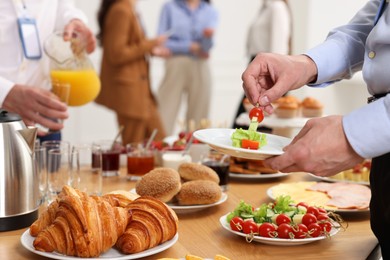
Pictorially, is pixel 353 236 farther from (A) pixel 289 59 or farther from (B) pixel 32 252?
(B) pixel 32 252

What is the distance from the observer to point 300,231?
5.20 ft

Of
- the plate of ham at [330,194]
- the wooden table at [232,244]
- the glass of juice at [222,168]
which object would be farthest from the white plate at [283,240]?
the glass of juice at [222,168]

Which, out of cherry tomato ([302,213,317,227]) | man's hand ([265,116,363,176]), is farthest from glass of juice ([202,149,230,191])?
man's hand ([265,116,363,176])

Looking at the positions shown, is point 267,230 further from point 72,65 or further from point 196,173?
point 72,65

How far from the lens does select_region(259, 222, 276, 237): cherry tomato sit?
159 centimetres

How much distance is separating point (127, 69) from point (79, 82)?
266cm

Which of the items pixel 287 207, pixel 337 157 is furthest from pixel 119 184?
pixel 337 157

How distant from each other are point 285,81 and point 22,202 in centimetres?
76

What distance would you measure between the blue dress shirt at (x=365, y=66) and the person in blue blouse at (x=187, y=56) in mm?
4738

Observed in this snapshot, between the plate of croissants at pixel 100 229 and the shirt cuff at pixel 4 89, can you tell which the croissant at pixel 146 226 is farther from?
the shirt cuff at pixel 4 89

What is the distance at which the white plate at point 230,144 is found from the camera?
54.1 inches

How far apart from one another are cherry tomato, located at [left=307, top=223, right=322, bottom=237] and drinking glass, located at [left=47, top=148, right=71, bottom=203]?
833mm

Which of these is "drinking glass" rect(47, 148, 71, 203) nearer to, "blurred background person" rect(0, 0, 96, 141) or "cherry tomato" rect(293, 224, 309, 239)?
"blurred background person" rect(0, 0, 96, 141)

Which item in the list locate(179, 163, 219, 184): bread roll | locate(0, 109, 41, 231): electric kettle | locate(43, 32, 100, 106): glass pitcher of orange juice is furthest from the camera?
locate(43, 32, 100, 106): glass pitcher of orange juice
